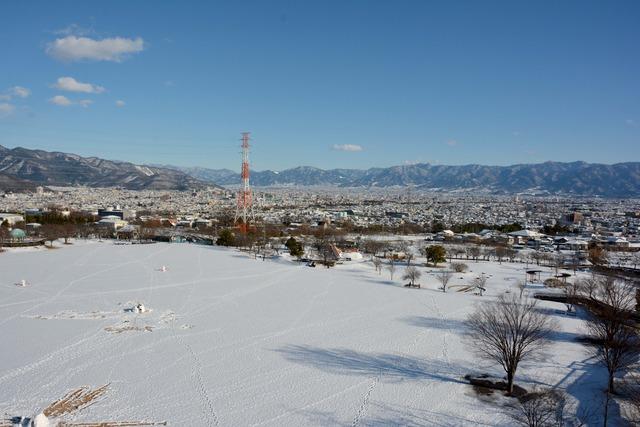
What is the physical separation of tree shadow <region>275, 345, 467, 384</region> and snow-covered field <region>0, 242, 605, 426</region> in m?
0.04

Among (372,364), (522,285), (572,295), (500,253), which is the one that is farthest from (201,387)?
(500,253)

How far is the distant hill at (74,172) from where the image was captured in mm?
118500

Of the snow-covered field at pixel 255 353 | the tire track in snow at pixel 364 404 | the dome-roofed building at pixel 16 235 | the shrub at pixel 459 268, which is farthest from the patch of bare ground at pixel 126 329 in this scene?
the dome-roofed building at pixel 16 235

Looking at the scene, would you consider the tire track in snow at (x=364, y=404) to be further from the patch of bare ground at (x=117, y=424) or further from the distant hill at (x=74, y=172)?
the distant hill at (x=74, y=172)

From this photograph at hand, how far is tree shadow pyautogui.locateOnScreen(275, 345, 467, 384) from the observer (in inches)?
339

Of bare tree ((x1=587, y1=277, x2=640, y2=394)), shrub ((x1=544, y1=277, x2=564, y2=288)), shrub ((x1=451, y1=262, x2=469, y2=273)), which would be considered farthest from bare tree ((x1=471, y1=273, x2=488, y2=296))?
bare tree ((x1=587, y1=277, x2=640, y2=394))

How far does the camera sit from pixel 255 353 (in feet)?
31.7

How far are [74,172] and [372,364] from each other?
464 feet

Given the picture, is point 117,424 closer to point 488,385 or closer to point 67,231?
Result: point 488,385

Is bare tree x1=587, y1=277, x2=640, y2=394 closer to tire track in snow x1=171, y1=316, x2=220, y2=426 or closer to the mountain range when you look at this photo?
tire track in snow x1=171, y1=316, x2=220, y2=426

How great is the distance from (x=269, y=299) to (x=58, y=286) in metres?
7.48

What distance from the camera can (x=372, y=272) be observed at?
21.1 meters

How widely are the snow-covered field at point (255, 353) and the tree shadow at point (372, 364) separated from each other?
0.04 m

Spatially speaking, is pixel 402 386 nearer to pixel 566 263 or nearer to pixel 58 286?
pixel 58 286
